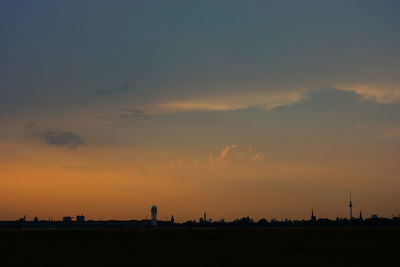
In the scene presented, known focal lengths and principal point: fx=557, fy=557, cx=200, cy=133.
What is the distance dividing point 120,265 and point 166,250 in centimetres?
1761

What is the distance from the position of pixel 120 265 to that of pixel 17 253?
18.8 metres

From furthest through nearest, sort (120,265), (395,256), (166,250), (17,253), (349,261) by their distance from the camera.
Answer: (166,250) < (17,253) < (395,256) < (349,261) < (120,265)

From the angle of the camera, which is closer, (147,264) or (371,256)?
(147,264)

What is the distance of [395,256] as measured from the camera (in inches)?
2388

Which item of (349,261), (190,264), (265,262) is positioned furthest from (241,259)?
(349,261)

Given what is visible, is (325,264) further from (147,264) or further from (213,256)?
(147,264)

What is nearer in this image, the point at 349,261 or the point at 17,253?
the point at 349,261

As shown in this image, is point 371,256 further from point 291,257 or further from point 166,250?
point 166,250

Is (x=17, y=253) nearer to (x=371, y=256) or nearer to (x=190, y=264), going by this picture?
(x=190, y=264)

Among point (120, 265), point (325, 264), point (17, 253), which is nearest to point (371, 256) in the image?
point (325, 264)

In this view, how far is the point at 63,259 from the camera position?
191 feet

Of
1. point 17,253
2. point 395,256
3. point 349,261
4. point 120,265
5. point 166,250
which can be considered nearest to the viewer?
point 120,265

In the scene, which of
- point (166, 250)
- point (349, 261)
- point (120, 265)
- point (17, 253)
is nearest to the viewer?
point (120, 265)

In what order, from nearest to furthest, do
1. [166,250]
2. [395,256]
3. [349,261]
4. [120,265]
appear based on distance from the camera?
[120,265]
[349,261]
[395,256]
[166,250]
